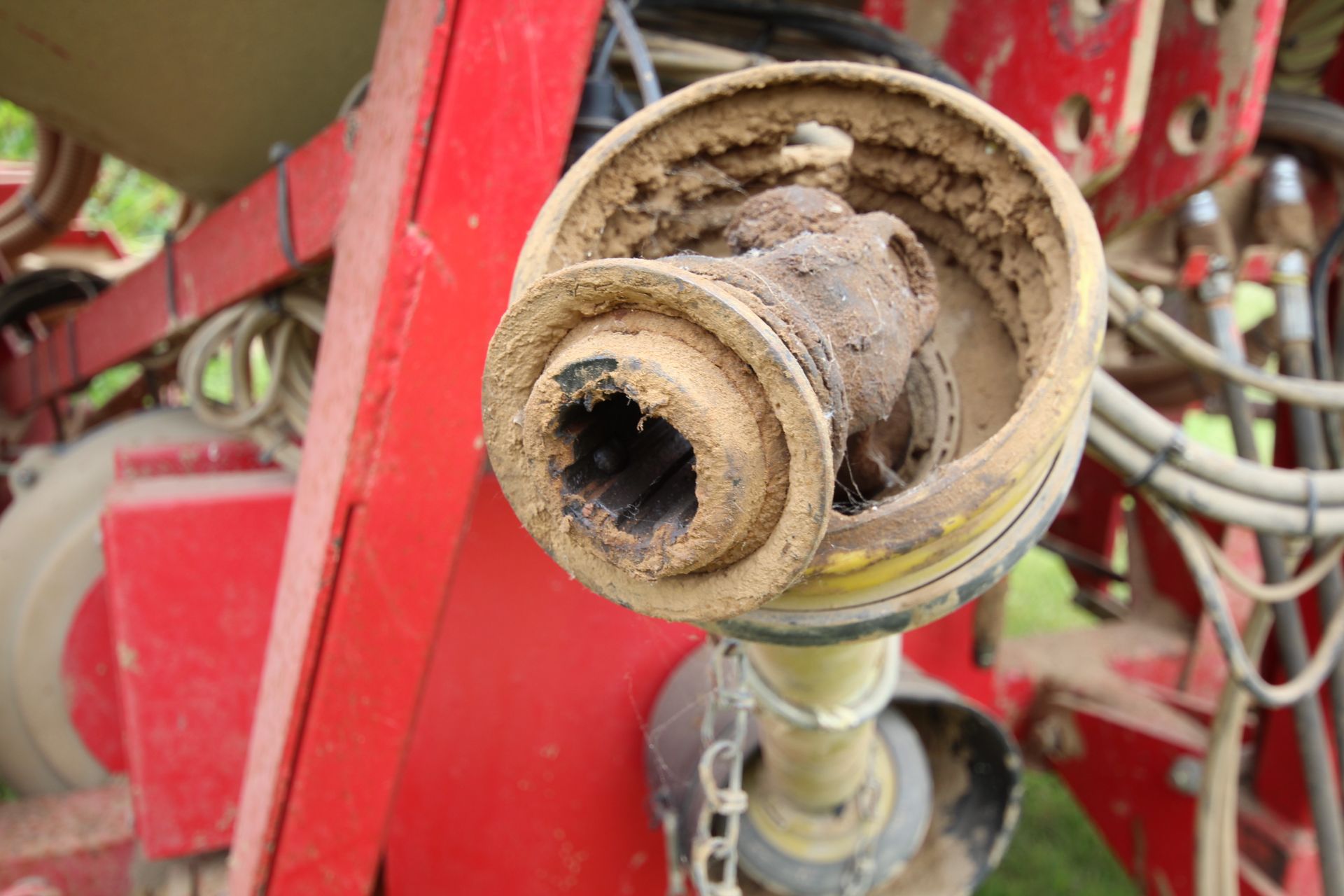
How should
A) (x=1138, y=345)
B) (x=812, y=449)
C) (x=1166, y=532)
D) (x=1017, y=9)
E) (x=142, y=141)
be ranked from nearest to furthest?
(x=812, y=449)
(x=1017, y=9)
(x=142, y=141)
(x=1138, y=345)
(x=1166, y=532)

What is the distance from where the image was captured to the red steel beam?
3.47 feet

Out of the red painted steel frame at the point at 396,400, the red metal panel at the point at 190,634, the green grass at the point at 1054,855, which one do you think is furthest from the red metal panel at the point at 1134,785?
the red metal panel at the point at 190,634

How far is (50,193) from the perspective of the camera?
2115 millimetres

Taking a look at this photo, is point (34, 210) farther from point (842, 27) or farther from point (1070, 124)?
point (1070, 124)

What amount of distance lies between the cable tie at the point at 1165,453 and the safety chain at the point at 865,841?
476 mm

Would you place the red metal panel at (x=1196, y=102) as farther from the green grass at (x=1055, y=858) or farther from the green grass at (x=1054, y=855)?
the green grass at (x=1055, y=858)

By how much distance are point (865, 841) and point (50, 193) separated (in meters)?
2.31

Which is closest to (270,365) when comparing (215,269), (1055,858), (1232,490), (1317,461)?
(215,269)

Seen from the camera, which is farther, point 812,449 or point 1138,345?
point 1138,345

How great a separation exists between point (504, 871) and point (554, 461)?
36.8 inches

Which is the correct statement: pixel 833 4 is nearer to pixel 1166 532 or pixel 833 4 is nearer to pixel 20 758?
pixel 1166 532

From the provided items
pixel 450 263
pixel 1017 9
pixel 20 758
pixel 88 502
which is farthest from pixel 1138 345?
pixel 20 758

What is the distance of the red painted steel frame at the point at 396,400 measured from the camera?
84 centimetres

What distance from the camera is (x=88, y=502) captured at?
1667mm
